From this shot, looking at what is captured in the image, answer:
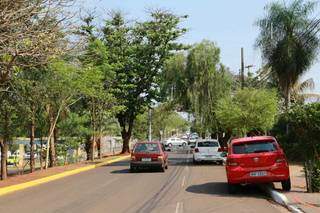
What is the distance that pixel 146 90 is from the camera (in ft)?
184

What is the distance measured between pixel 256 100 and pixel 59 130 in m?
14.0

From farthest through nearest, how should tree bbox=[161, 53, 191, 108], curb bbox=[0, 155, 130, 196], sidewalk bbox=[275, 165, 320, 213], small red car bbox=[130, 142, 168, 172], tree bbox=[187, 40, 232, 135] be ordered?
tree bbox=[161, 53, 191, 108] → tree bbox=[187, 40, 232, 135] → small red car bbox=[130, 142, 168, 172] → curb bbox=[0, 155, 130, 196] → sidewalk bbox=[275, 165, 320, 213]

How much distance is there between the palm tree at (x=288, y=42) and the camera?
35.1 metres

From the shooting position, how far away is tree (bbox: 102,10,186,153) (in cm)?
5434

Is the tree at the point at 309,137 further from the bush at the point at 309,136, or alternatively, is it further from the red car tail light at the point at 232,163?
the red car tail light at the point at 232,163

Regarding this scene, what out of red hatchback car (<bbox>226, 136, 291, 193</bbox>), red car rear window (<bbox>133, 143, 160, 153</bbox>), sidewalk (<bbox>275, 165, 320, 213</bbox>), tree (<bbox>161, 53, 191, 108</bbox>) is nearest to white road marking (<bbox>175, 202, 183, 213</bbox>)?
red hatchback car (<bbox>226, 136, 291, 193</bbox>)

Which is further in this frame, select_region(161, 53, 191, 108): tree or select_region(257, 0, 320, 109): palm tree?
select_region(161, 53, 191, 108): tree

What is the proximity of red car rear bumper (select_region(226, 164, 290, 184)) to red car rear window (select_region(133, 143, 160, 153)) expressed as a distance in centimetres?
1129

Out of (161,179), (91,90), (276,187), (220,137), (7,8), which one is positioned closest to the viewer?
(7,8)

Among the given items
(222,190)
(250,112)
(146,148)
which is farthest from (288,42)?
(222,190)

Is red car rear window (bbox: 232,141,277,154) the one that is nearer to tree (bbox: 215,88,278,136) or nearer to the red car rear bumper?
the red car rear bumper

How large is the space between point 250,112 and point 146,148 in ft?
32.9

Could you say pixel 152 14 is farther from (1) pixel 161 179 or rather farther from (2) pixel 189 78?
(1) pixel 161 179

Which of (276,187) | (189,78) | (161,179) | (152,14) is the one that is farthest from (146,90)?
(276,187)
